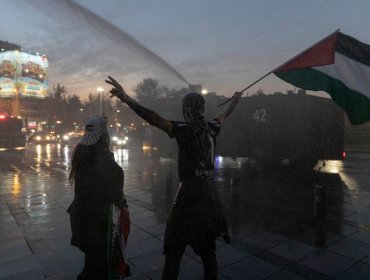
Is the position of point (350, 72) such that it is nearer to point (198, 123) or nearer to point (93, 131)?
point (198, 123)

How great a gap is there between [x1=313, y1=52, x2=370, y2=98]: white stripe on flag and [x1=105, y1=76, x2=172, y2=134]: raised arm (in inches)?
128

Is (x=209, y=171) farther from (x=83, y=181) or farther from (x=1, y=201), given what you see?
(x=1, y=201)

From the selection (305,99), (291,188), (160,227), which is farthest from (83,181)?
(305,99)

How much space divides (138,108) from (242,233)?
4.26 metres

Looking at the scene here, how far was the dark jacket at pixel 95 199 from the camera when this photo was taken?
3.49 m

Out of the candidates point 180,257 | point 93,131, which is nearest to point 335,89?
point 180,257

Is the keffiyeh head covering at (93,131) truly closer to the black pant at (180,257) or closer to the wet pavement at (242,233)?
the black pant at (180,257)

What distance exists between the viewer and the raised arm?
9.69ft

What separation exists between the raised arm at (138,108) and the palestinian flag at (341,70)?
291cm

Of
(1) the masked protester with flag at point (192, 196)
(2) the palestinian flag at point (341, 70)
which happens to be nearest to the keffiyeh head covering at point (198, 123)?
(1) the masked protester with flag at point (192, 196)

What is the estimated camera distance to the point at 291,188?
11.1m

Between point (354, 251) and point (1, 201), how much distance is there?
30.5 feet

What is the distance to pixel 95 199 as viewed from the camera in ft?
11.6

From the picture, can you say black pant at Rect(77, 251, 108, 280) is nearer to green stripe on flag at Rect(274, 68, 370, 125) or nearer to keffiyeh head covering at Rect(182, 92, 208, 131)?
keffiyeh head covering at Rect(182, 92, 208, 131)
